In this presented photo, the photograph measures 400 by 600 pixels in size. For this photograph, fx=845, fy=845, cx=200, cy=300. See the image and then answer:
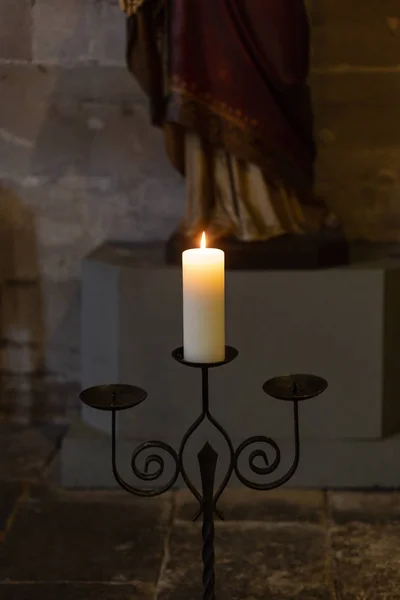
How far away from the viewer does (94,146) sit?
2844mm

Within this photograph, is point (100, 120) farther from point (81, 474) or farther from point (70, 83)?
point (81, 474)

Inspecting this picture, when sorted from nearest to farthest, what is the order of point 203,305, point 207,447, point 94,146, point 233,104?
point 203,305 → point 207,447 → point 233,104 → point 94,146

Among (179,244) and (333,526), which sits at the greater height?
(179,244)

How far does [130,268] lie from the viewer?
A: 2271 mm

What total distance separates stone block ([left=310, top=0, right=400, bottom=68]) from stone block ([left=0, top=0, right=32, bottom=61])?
36.7 inches

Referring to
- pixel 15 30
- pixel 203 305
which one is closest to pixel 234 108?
pixel 15 30

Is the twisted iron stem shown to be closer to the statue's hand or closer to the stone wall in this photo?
the statue's hand

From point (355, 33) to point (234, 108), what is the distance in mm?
770

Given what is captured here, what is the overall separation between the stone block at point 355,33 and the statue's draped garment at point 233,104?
1.37 feet

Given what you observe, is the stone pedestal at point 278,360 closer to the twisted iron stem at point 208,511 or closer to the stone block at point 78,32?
the stone block at point 78,32

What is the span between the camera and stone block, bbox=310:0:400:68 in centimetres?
271

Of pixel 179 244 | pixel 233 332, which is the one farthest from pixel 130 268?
pixel 233 332

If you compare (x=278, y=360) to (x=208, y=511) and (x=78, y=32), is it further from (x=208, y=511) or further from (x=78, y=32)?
(x=78, y=32)

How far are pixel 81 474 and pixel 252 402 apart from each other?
0.51 metres
